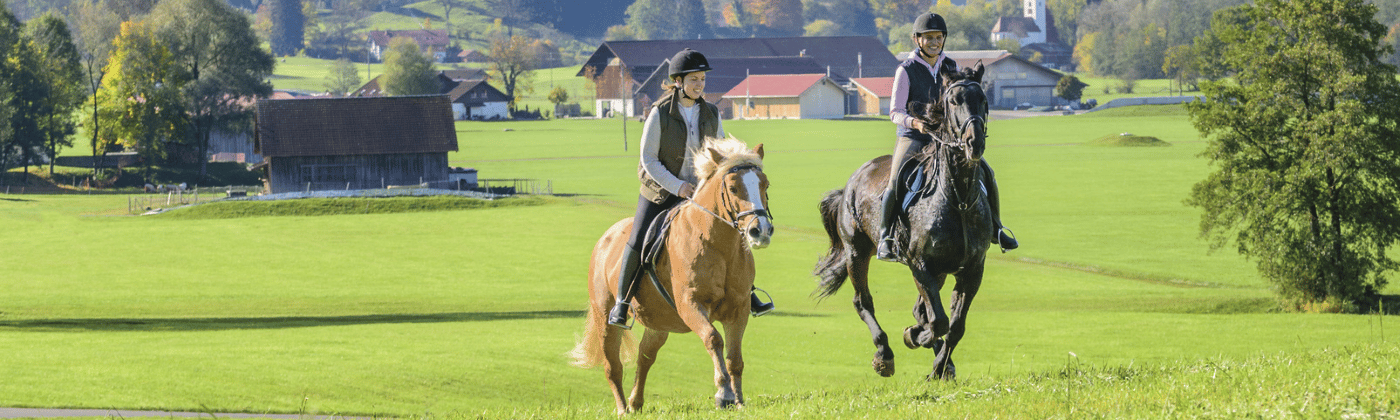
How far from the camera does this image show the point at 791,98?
140m

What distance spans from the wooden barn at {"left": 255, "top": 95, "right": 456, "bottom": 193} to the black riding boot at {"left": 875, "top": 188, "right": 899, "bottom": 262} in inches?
2373

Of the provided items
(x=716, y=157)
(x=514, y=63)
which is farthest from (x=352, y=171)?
(x=514, y=63)

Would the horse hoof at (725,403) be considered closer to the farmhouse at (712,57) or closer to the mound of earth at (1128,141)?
the mound of earth at (1128,141)

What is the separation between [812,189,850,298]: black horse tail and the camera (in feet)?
46.6

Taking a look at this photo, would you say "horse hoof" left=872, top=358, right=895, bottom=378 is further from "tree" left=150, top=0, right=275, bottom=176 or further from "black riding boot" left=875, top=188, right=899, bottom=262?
"tree" left=150, top=0, right=275, bottom=176

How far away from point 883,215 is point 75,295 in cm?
3096

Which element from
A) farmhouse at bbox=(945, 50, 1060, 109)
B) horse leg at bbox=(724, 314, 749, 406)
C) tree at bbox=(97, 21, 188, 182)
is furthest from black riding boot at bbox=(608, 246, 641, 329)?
farmhouse at bbox=(945, 50, 1060, 109)

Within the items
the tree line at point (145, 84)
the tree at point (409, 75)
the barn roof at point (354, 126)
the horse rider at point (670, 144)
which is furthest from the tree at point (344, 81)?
the horse rider at point (670, 144)

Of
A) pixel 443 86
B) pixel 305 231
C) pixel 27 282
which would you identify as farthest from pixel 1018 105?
pixel 27 282

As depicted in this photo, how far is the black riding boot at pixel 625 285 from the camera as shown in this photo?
10.7 metres

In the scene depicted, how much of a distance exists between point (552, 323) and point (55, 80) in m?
69.7

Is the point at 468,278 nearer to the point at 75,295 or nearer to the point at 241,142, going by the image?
the point at 75,295

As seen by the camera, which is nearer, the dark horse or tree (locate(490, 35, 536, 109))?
the dark horse

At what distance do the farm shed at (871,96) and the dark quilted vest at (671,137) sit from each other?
134 m
